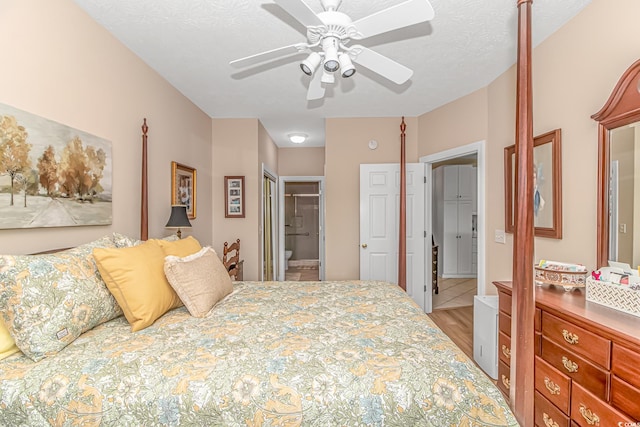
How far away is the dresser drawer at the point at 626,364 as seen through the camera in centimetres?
114

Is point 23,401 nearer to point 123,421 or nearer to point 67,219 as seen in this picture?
point 123,421

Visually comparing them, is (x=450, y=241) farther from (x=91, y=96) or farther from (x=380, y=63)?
(x=91, y=96)

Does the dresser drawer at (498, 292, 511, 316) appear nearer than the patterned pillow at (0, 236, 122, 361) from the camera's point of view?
No

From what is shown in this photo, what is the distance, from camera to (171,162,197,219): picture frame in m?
3.05

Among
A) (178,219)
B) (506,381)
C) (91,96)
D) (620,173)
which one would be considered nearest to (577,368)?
(506,381)

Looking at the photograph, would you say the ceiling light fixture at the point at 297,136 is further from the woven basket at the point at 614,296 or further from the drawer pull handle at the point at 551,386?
the drawer pull handle at the point at 551,386

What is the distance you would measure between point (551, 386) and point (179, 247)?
2.20m

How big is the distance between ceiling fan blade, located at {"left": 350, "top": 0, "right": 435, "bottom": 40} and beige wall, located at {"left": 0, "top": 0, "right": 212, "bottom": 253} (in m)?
1.68

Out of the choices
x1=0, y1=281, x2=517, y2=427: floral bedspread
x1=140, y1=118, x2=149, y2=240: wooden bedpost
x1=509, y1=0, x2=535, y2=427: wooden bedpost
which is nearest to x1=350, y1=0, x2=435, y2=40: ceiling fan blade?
x1=509, y1=0, x2=535, y2=427: wooden bedpost

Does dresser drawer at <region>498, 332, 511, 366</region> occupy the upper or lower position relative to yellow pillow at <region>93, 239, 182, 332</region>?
lower

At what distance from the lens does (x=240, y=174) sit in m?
4.14

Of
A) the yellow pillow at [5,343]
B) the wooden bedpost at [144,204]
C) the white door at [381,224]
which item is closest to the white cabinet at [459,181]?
the white door at [381,224]

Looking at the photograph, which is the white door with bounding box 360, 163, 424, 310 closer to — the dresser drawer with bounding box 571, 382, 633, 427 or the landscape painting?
the dresser drawer with bounding box 571, 382, 633, 427

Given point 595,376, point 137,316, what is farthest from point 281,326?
point 595,376
